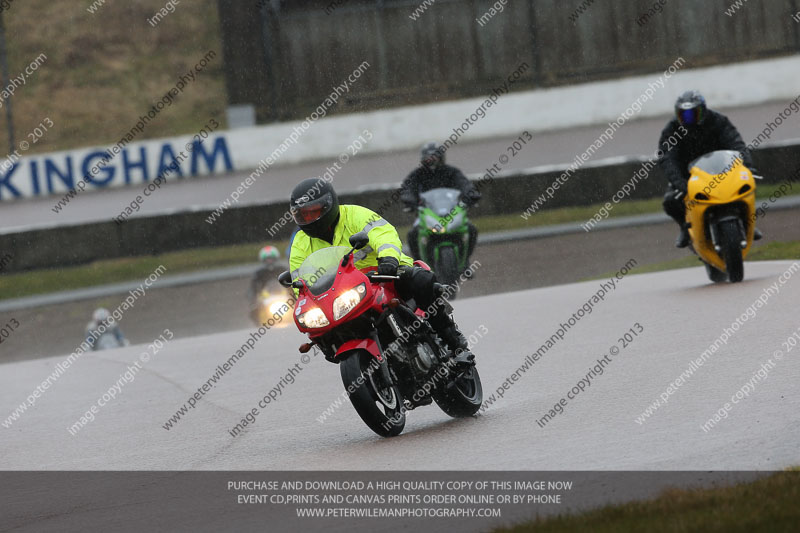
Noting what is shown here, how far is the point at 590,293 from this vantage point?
16531mm

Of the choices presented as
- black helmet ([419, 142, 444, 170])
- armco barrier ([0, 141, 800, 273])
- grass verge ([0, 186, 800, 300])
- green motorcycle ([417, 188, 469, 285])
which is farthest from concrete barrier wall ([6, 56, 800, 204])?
green motorcycle ([417, 188, 469, 285])

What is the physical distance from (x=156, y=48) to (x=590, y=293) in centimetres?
3236

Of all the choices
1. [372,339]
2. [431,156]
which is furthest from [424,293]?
[431,156]

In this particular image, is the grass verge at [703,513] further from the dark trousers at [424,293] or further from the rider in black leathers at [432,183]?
the rider in black leathers at [432,183]

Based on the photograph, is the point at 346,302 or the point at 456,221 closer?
the point at 346,302

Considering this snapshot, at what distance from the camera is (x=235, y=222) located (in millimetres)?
27562

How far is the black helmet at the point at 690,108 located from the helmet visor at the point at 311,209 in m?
6.46

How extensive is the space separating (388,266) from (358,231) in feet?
1.90

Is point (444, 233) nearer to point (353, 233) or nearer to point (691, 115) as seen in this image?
point (691, 115)

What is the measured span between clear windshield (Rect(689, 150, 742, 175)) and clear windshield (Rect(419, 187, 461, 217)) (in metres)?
3.81

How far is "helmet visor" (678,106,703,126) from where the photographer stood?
46.1 feet

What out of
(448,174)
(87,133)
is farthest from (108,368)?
(87,133)

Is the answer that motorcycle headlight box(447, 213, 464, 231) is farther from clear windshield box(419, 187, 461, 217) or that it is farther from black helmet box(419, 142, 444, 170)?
black helmet box(419, 142, 444, 170)

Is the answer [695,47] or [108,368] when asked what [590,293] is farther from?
[695,47]
